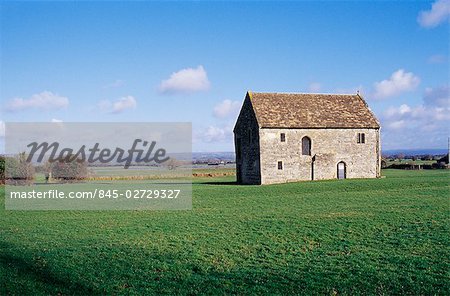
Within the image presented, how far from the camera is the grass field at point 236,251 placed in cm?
1205

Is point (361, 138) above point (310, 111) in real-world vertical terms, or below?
below

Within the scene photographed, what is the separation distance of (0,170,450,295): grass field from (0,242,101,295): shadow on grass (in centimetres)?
3

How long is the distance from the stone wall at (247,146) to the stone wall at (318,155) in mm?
1244

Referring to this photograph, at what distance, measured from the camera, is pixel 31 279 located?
1293 cm

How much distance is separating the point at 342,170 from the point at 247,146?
11.1m

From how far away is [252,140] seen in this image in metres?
50.0

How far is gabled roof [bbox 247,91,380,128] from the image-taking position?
49375 mm

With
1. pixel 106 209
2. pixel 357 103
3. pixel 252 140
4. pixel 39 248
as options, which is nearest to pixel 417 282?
pixel 39 248

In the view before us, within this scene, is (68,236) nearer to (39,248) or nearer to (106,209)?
(39,248)

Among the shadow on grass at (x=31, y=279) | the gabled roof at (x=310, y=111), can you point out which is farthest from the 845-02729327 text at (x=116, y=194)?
the shadow on grass at (x=31, y=279)

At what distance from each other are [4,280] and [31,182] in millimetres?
54768

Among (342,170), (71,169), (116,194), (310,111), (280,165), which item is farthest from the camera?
(71,169)

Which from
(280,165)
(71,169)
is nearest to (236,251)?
(280,165)

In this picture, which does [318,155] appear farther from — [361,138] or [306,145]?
[361,138]
